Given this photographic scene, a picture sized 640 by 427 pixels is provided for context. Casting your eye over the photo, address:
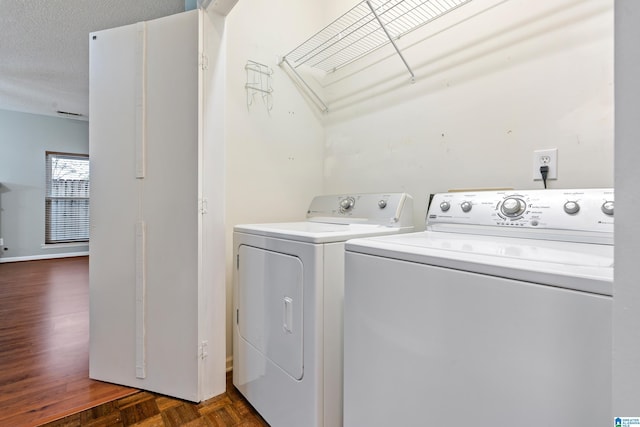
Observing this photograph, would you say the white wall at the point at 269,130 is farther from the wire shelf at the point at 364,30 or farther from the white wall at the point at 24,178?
the white wall at the point at 24,178

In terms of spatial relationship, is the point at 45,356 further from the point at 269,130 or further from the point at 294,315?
the point at 269,130

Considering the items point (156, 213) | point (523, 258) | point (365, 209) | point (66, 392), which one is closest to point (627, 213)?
point (523, 258)

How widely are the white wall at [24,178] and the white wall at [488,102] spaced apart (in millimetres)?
5775

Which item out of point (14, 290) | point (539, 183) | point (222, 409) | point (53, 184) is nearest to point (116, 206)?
point (222, 409)

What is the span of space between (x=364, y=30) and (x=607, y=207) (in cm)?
151

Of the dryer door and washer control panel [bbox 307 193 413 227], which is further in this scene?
washer control panel [bbox 307 193 413 227]

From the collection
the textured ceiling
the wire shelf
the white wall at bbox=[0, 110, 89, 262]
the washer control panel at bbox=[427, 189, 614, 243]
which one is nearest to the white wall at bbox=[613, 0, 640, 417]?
the washer control panel at bbox=[427, 189, 614, 243]

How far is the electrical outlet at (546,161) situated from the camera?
114 cm

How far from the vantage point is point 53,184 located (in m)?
5.19

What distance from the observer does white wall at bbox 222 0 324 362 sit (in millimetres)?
1730

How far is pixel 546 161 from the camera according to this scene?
116cm

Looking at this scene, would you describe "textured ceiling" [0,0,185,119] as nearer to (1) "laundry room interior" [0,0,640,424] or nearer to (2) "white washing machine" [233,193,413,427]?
(1) "laundry room interior" [0,0,640,424]

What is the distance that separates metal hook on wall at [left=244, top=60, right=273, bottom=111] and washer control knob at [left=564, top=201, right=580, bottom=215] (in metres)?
1.60

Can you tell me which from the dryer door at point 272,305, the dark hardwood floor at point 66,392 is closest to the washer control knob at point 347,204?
the dryer door at point 272,305
